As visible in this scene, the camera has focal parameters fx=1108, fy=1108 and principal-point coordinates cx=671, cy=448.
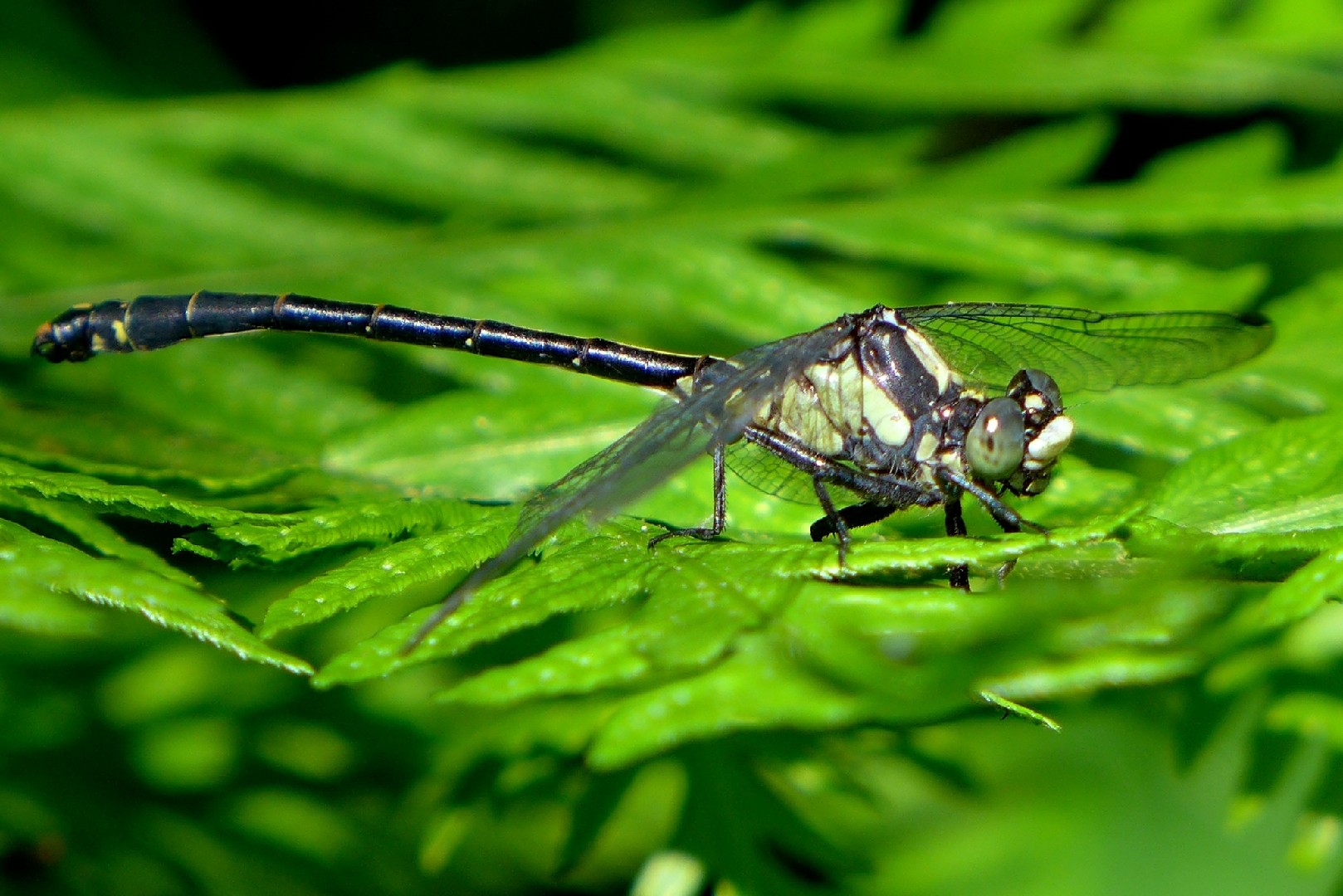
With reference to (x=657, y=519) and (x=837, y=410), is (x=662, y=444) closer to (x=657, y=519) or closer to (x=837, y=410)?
(x=657, y=519)

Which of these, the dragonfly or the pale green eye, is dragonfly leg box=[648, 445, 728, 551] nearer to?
the dragonfly

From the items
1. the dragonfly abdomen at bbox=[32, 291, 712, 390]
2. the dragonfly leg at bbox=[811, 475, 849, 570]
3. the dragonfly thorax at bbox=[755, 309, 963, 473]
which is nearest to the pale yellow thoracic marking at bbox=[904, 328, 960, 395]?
the dragonfly thorax at bbox=[755, 309, 963, 473]

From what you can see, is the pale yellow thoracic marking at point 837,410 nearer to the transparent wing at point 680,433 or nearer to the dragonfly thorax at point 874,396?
the dragonfly thorax at point 874,396

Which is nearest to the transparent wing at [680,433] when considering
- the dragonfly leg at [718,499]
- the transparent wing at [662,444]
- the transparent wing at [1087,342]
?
the transparent wing at [662,444]

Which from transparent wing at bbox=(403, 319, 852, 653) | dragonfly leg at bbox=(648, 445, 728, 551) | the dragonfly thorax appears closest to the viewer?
transparent wing at bbox=(403, 319, 852, 653)

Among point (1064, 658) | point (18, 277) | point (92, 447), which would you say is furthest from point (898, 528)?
point (18, 277)

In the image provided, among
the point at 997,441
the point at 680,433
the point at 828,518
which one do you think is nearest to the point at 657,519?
the point at 680,433
